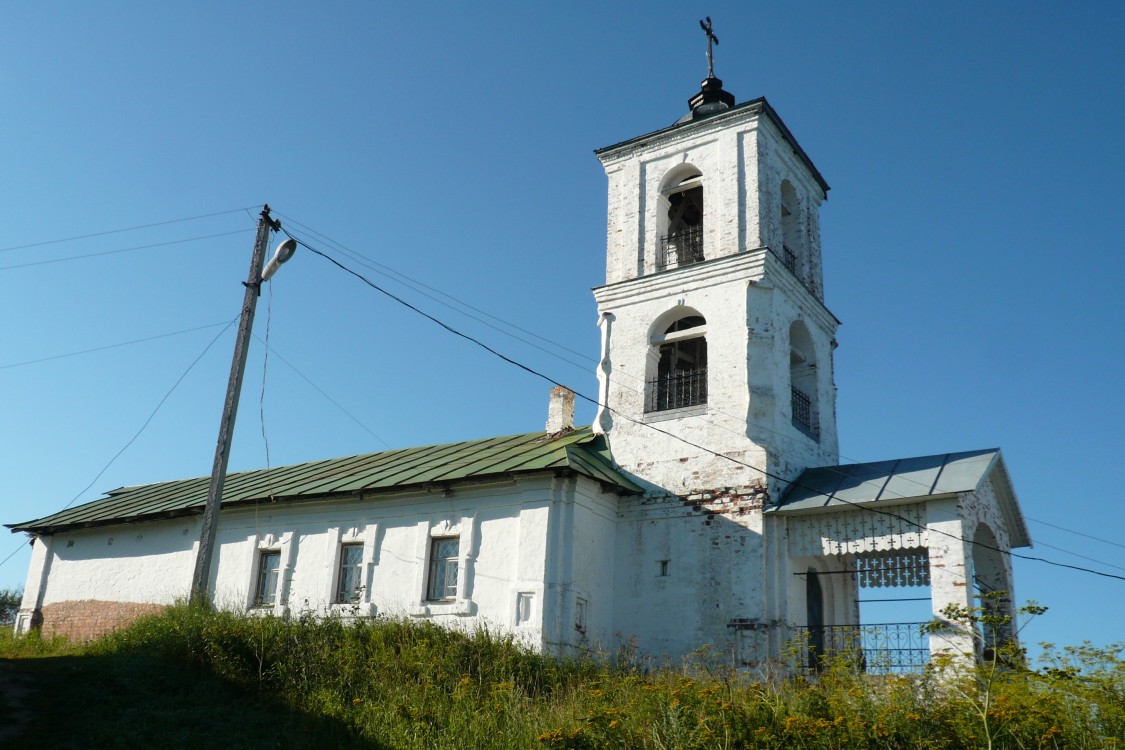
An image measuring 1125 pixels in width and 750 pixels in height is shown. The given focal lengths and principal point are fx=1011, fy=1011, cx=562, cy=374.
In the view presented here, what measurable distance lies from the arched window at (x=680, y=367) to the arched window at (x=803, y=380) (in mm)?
1676

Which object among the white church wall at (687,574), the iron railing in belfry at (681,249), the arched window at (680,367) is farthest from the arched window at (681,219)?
the white church wall at (687,574)

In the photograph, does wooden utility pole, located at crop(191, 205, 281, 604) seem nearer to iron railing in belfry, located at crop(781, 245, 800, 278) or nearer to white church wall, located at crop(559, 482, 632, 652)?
white church wall, located at crop(559, 482, 632, 652)

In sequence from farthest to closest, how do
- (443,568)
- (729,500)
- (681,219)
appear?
(681,219)
(443,568)
(729,500)

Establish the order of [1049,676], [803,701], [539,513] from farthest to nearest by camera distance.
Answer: [539,513]
[803,701]
[1049,676]

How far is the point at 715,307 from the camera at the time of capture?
1739cm

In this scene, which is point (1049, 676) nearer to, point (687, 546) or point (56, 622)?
point (687, 546)

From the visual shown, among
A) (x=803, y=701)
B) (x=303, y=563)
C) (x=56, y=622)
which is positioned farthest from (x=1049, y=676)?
(x=56, y=622)

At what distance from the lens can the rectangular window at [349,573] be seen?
1727 centimetres

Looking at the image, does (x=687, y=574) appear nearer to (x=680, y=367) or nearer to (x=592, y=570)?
(x=592, y=570)

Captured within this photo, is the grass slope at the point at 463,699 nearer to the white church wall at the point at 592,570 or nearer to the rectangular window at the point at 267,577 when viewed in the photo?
the white church wall at the point at 592,570

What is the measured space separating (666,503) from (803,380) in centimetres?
396

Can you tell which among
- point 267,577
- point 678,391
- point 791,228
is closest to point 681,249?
point 791,228

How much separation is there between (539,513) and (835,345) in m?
7.41

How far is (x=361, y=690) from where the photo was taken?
11.9 m
